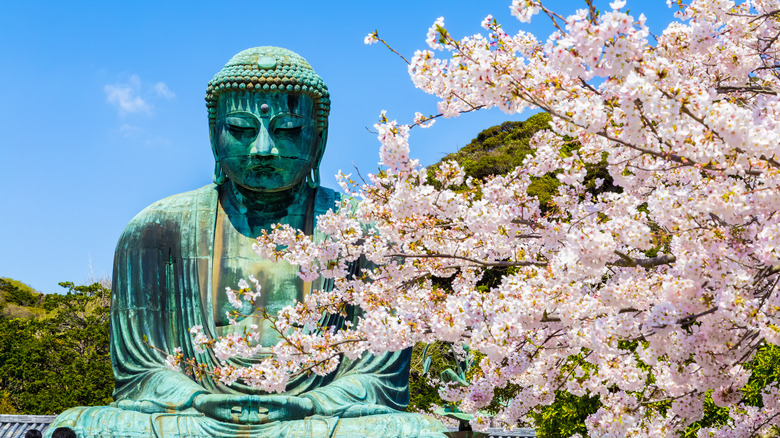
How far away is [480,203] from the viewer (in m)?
5.17

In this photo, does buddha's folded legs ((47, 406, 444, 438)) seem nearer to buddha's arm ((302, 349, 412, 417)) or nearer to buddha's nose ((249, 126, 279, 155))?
buddha's arm ((302, 349, 412, 417))

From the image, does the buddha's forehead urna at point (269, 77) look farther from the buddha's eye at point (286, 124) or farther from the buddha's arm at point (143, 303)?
the buddha's arm at point (143, 303)

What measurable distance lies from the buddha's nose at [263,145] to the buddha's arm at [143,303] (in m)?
0.89

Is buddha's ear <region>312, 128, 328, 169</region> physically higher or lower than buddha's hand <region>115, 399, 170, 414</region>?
higher

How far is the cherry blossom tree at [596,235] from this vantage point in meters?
4.14

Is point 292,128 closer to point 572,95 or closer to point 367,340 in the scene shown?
point 367,340

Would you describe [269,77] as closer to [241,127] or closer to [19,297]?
[241,127]

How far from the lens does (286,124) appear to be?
6.51m

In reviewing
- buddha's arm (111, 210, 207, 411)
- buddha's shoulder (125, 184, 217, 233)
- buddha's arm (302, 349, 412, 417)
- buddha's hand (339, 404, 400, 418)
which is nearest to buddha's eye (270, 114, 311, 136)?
buddha's shoulder (125, 184, 217, 233)

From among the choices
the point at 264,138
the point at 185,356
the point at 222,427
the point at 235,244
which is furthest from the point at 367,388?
the point at 264,138

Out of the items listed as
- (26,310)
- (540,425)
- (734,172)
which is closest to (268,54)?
(734,172)

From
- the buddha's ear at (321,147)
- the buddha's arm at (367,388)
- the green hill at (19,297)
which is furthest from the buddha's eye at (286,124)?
the green hill at (19,297)

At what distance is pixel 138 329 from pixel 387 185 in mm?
2059

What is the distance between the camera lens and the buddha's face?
21.3 feet
